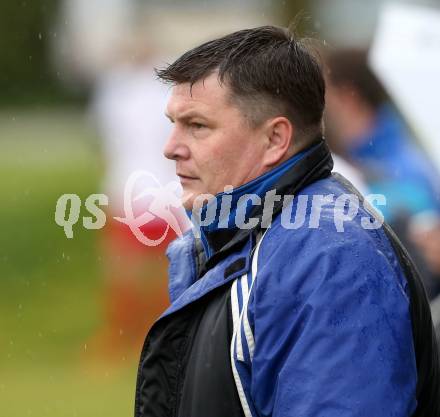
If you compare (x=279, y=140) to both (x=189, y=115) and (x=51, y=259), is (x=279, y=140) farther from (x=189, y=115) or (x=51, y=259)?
(x=51, y=259)

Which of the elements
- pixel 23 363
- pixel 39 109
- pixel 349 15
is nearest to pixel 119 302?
pixel 23 363

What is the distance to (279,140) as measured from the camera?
260cm

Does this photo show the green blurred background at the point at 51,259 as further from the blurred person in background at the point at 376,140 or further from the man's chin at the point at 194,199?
the man's chin at the point at 194,199

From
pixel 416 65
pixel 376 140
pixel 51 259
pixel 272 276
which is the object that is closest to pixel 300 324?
pixel 272 276

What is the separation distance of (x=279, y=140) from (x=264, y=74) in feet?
0.50

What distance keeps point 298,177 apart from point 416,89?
223cm

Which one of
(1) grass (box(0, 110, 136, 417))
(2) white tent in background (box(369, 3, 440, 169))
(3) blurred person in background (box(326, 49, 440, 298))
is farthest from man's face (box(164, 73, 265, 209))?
(1) grass (box(0, 110, 136, 417))

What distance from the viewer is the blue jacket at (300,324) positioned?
2.28 m

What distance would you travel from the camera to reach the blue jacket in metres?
2.28

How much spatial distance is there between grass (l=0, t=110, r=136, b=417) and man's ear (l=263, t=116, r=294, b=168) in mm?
4124

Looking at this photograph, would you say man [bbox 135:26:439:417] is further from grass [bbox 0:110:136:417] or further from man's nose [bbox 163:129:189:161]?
grass [bbox 0:110:136:417]

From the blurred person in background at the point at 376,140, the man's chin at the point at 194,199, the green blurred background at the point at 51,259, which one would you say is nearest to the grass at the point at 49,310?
the green blurred background at the point at 51,259

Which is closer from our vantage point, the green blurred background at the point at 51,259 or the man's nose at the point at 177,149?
the man's nose at the point at 177,149

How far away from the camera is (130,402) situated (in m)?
6.77
